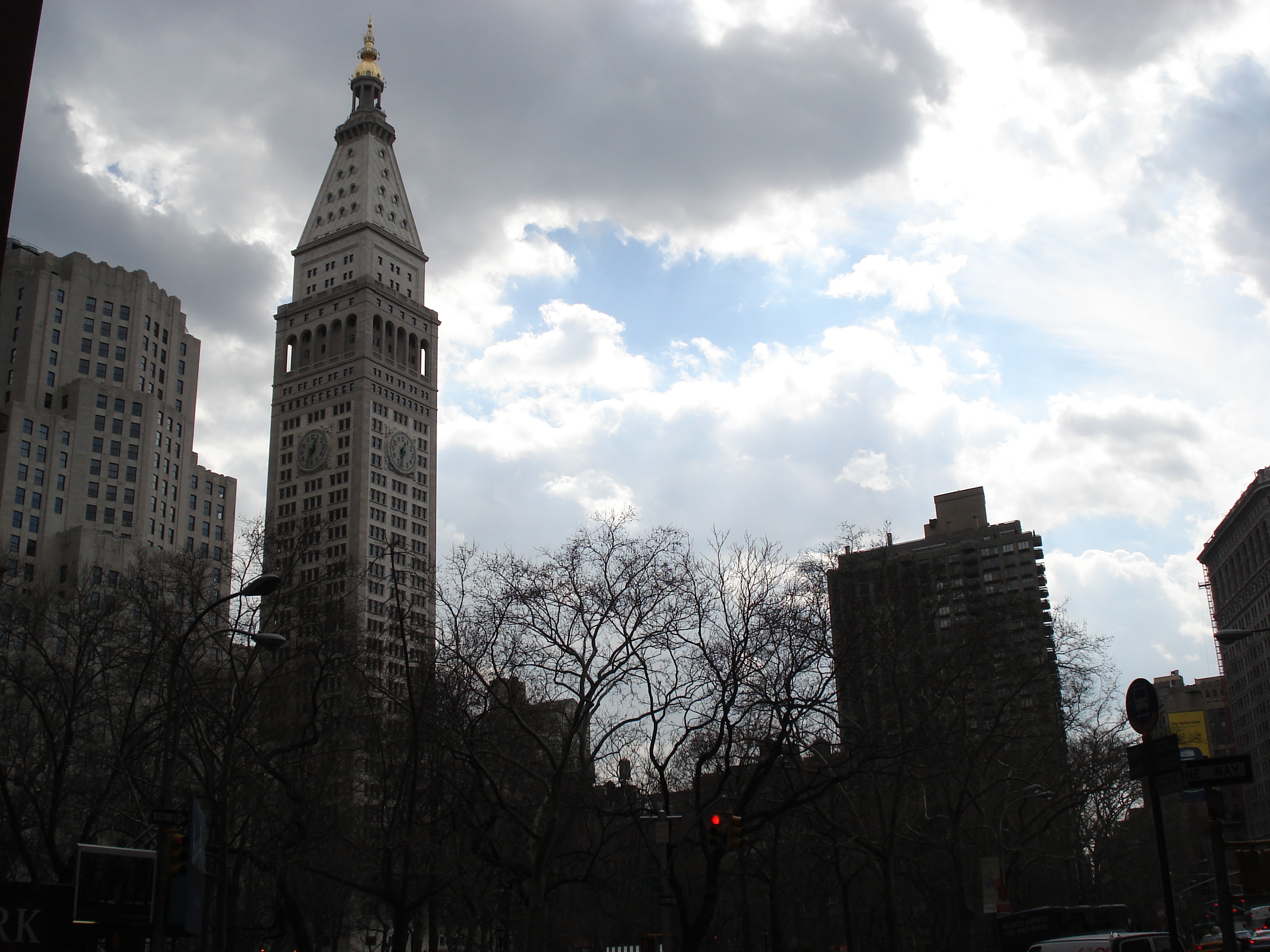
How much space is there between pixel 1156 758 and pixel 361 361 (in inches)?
4745

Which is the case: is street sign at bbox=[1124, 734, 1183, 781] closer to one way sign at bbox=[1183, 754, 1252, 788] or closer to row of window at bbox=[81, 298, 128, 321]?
one way sign at bbox=[1183, 754, 1252, 788]

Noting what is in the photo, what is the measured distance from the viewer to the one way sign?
545 inches

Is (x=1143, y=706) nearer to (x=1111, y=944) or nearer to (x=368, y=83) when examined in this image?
(x=1111, y=944)

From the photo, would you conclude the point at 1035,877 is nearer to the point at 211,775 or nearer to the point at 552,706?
the point at 552,706

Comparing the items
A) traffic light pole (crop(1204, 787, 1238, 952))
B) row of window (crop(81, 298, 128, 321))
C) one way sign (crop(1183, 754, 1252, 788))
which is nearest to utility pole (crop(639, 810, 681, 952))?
traffic light pole (crop(1204, 787, 1238, 952))

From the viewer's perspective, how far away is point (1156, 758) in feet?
46.1

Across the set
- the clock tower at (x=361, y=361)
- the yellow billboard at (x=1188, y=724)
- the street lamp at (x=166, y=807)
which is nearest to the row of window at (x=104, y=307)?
the clock tower at (x=361, y=361)

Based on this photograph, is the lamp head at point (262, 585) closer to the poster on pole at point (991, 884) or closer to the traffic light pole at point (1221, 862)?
the traffic light pole at point (1221, 862)

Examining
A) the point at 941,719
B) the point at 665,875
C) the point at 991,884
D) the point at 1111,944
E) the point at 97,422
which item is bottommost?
the point at 1111,944

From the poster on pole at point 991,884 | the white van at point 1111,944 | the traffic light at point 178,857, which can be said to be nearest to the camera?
the traffic light at point 178,857

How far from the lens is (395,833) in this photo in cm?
3144

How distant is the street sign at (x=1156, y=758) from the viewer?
44.9ft

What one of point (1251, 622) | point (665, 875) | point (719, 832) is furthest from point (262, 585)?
point (1251, 622)

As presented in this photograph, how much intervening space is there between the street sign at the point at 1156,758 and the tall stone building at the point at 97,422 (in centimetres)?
9710
